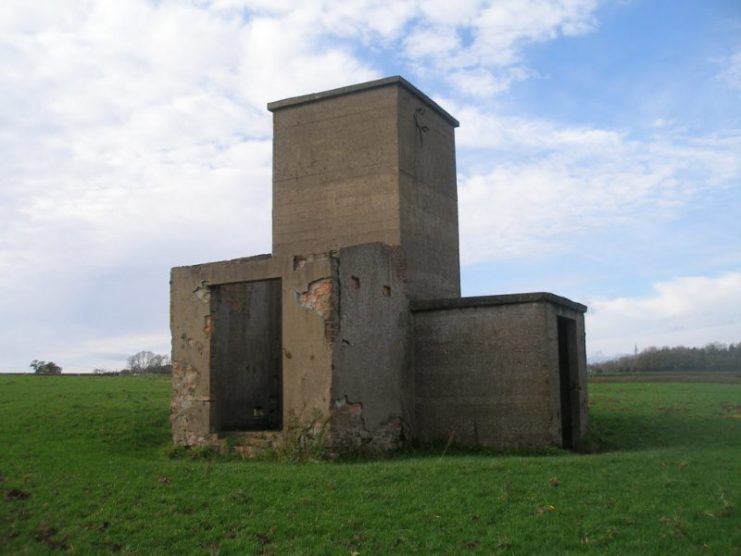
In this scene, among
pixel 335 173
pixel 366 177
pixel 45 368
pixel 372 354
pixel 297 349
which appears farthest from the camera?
pixel 45 368

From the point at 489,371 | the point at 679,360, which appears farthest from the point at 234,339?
the point at 679,360

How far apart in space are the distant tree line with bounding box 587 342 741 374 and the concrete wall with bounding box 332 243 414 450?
40150 mm

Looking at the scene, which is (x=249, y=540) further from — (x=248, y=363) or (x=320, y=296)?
(x=248, y=363)

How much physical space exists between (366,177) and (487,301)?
360 centimetres

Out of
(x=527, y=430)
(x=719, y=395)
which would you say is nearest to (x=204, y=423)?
(x=527, y=430)

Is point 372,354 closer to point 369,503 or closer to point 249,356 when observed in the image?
point 249,356

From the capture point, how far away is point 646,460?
470 inches

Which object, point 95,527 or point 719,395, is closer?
point 95,527

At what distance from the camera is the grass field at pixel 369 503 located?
8.43 m

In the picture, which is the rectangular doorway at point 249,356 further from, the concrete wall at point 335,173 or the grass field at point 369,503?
the grass field at point 369,503

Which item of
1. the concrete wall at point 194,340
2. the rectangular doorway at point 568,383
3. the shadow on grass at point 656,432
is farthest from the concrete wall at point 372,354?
the shadow on grass at point 656,432

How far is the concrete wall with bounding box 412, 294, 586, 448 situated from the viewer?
14.4 m

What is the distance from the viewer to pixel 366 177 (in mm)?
15992

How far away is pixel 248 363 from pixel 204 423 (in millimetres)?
2326
